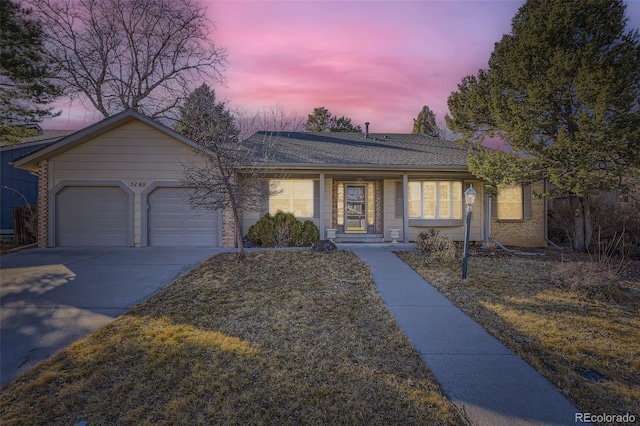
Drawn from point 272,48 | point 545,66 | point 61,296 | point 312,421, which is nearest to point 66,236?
point 61,296

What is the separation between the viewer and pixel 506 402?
253 centimetres

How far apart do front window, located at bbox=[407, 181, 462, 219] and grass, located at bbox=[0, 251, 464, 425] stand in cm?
712

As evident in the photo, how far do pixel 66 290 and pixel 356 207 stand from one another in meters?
9.36

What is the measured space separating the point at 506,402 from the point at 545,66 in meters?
9.76

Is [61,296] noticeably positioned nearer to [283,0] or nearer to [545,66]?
[283,0]

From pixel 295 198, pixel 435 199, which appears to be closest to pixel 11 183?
pixel 295 198

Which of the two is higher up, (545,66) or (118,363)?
(545,66)

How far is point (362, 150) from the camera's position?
12.1 metres

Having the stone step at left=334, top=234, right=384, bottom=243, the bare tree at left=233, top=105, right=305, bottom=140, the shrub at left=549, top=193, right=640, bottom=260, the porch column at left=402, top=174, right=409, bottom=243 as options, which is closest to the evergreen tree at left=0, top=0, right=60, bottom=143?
the bare tree at left=233, top=105, right=305, bottom=140

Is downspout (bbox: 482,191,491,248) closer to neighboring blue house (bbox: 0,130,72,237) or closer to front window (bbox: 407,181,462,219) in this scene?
front window (bbox: 407,181,462,219)

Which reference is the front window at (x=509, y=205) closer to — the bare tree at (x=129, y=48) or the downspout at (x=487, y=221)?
the downspout at (x=487, y=221)

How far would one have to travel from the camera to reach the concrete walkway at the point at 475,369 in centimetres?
242

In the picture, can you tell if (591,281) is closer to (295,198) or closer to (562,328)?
(562,328)

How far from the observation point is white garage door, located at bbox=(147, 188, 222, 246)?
397 inches
